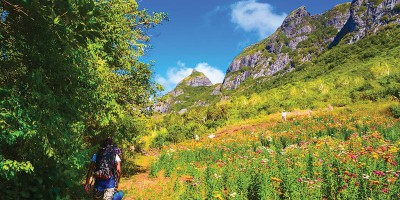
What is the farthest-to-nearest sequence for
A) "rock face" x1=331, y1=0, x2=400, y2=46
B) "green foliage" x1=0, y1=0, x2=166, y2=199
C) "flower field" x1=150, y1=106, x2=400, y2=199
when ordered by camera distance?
"rock face" x1=331, y1=0, x2=400, y2=46 < "flower field" x1=150, y1=106, x2=400, y2=199 < "green foliage" x1=0, y1=0, x2=166, y2=199

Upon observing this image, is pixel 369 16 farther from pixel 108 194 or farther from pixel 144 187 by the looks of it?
pixel 108 194

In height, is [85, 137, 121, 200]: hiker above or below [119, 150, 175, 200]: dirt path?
above

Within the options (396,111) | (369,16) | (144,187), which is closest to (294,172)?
(144,187)

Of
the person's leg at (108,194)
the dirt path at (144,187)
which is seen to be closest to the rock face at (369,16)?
the dirt path at (144,187)

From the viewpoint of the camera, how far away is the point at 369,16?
389 feet

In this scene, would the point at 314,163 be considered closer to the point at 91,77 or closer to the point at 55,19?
the point at 91,77

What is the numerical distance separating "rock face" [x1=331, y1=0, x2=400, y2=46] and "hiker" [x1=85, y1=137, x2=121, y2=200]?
103m

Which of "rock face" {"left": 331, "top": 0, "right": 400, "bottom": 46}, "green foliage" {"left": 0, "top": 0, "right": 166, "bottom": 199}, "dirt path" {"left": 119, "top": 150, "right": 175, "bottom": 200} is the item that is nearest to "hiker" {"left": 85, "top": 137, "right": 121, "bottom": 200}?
"green foliage" {"left": 0, "top": 0, "right": 166, "bottom": 199}

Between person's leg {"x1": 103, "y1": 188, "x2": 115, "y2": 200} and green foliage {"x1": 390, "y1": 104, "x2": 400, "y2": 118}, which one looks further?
green foliage {"x1": 390, "y1": 104, "x2": 400, "y2": 118}

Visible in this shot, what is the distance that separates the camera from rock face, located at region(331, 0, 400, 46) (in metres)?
99.6

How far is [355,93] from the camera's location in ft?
95.1

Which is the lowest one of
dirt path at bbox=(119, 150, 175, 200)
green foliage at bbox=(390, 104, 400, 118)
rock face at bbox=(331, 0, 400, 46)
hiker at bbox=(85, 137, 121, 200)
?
dirt path at bbox=(119, 150, 175, 200)

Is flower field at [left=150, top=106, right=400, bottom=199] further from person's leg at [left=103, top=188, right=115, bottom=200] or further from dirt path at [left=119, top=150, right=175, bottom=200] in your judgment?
person's leg at [left=103, top=188, right=115, bottom=200]

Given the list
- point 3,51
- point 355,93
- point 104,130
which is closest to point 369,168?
point 3,51
